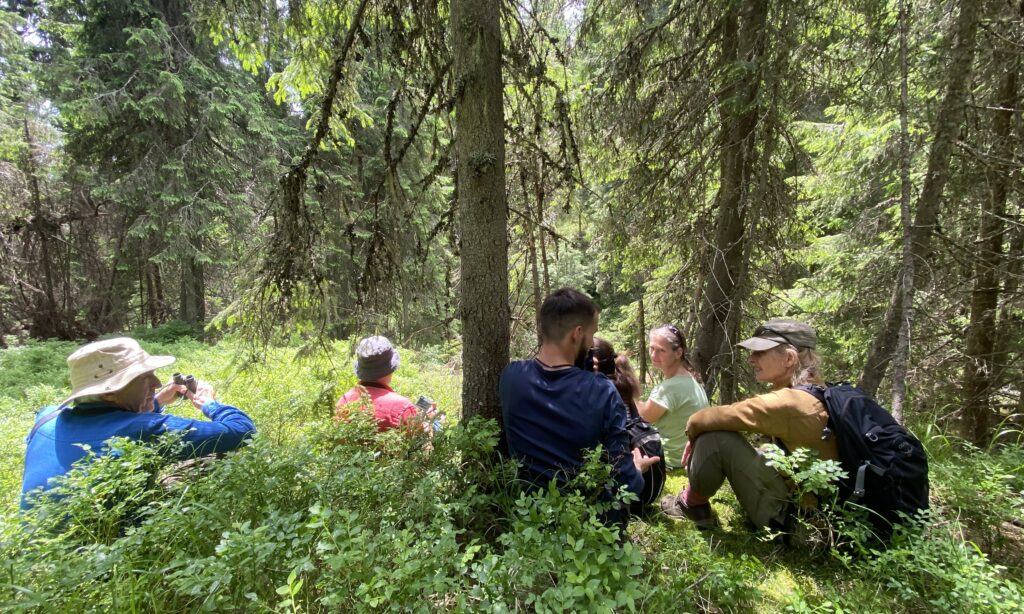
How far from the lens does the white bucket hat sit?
2445 millimetres

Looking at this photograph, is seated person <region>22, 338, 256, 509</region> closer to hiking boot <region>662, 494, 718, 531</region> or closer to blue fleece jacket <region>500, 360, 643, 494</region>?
blue fleece jacket <region>500, 360, 643, 494</region>

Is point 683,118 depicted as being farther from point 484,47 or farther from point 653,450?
point 653,450

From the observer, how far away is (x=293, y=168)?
3123 mm

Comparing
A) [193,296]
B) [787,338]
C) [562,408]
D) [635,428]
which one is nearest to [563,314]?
[562,408]

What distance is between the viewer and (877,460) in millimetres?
2467

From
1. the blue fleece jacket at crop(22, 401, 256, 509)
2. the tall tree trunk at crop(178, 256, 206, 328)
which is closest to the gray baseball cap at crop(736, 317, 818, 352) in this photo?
the blue fleece jacket at crop(22, 401, 256, 509)

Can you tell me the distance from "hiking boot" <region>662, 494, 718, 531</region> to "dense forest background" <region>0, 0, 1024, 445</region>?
1.29m

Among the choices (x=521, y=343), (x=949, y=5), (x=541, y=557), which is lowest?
(x=541, y=557)

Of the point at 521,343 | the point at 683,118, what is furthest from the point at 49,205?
the point at 683,118

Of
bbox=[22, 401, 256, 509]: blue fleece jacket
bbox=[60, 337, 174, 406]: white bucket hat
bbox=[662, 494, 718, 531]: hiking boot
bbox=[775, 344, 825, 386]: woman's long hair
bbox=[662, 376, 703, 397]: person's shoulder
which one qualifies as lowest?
bbox=[662, 494, 718, 531]: hiking boot

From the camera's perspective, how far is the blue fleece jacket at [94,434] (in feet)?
7.43

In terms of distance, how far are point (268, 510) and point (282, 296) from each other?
1.81 meters

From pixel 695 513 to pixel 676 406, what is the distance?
87 cm

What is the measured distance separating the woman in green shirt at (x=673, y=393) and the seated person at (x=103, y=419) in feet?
10.8
